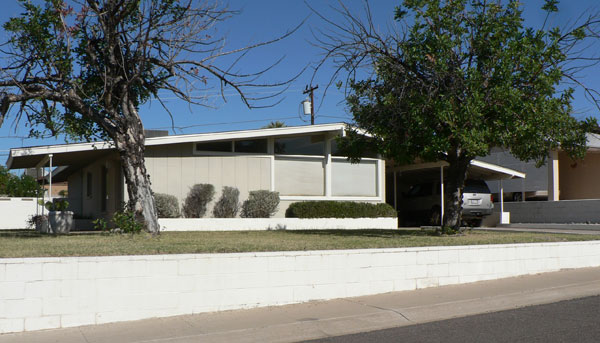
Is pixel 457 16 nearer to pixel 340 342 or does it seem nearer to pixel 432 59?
pixel 432 59

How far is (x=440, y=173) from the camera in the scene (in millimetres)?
21297

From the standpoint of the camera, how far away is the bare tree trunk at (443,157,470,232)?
12953 millimetres

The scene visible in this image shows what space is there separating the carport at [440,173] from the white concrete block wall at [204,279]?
1044cm

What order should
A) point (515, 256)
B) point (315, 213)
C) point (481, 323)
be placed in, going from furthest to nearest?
point (315, 213), point (515, 256), point (481, 323)

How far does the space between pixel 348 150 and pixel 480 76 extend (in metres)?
3.47

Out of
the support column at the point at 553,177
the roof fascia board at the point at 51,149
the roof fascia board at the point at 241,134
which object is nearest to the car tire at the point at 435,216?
the support column at the point at 553,177

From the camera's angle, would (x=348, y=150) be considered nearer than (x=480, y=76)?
No

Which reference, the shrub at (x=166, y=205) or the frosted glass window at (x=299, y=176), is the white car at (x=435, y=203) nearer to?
the frosted glass window at (x=299, y=176)

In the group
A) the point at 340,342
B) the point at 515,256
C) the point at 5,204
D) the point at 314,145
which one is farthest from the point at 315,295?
the point at 5,204

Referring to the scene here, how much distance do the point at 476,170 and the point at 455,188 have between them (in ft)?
31.3

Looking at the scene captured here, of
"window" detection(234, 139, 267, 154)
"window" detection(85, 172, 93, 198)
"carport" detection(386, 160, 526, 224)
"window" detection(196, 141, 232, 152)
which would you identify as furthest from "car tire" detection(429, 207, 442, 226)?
"window" detection(85, 172, 93, 198)

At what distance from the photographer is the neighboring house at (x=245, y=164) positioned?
55.5ft

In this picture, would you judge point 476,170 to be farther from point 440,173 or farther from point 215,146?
point 215,146

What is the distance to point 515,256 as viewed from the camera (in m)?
10.9
